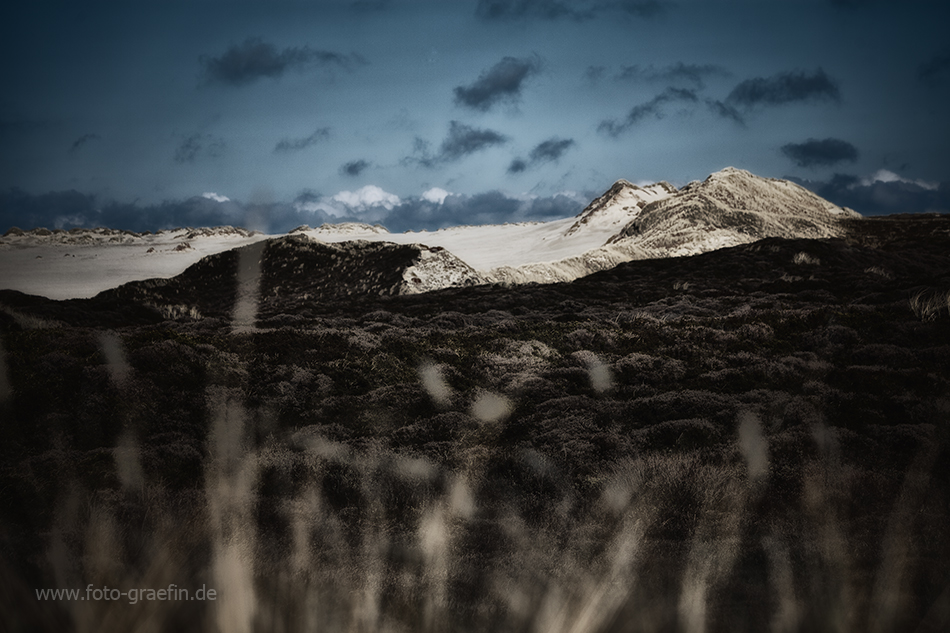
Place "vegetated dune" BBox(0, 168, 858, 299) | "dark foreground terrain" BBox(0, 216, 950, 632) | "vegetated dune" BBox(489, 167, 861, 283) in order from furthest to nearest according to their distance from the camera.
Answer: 1. "vegetated dune" BBox(489, 167, 861, 283)
2. "vegetated dune" BBox(0, 168, 858, 299)
3. "dark foreground terrain" BBox(0, 216, 950, 632)

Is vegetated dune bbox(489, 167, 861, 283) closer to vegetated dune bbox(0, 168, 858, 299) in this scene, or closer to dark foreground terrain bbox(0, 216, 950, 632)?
vegetated dune bbox(0, 168, 858, 299)

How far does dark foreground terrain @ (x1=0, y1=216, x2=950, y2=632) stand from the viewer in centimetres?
404

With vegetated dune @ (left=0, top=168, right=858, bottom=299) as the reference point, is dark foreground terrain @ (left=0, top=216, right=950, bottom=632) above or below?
below

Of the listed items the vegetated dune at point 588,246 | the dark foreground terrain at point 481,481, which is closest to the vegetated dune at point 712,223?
the vegetated dune at point 588,246

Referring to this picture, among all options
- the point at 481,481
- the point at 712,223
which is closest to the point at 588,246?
the point at 712,223

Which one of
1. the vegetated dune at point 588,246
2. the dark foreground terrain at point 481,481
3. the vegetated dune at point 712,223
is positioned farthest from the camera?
the vegetated dune at point 712,223

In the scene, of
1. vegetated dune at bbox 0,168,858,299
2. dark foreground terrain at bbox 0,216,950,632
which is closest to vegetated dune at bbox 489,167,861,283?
vegetated dune at bbox 0,168,858,299

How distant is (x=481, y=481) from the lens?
5723mm

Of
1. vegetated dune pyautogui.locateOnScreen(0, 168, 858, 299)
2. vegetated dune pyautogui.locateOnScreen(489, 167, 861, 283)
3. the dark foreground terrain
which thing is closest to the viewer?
the dark foreground terrain

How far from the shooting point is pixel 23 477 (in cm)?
529

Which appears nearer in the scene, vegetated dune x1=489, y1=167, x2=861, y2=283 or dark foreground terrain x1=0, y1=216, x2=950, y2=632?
dark foreground terrain x1=0, y1=216, x2=950, y2=632

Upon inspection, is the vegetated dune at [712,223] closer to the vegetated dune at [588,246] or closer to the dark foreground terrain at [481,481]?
the vegetated dune at [588,246]

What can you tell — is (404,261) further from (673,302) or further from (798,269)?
(798,269)

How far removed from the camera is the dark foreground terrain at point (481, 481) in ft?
13.2
